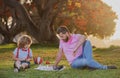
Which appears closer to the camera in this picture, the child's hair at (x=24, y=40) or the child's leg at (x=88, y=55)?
the child's leg at (x=88, y=55)

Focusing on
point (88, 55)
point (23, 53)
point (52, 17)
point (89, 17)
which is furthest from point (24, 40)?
point (89, 17)

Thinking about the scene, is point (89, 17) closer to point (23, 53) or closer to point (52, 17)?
point (52, 17)

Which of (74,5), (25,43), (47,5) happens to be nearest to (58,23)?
(74,5)

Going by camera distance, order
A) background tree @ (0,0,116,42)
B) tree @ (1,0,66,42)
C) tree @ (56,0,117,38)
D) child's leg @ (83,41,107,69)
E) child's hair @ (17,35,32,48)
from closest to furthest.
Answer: child's leg @ (83,41,107,69) < child's hair @ (17,35,32,48) < tree @ (1,0,66,42) < background tree @ (0,0,116,42) < tree @ (56,0,117,38)

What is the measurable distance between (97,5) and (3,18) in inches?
388

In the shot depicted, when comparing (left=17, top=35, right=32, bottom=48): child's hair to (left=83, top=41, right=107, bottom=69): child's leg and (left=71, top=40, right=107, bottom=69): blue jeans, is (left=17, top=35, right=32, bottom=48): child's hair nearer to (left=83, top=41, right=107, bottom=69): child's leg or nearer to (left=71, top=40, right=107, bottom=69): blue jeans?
(left=71, top=40, right=107, bottom=69): blue jeans

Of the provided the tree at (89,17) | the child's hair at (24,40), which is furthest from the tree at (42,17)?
the child's hair at (24,40)

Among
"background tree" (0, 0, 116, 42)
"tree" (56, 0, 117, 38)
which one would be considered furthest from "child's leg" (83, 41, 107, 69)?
"tree" (56, 0, 117, 38)

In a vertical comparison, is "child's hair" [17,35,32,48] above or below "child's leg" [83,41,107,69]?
above

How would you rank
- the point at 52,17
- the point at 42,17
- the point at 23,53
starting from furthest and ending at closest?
1. the point at 42,17
2. the point at 52,17
3. the point at 23,53

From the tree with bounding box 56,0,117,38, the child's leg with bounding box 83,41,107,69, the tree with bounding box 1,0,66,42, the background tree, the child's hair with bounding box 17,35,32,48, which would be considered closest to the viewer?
the child's leg with bounding box 83,41,107,69

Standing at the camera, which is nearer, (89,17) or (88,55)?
(88,55)

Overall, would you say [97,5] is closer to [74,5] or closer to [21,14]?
[74,5]

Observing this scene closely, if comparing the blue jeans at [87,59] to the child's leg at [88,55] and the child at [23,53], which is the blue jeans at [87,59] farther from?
the child at [23,53]
